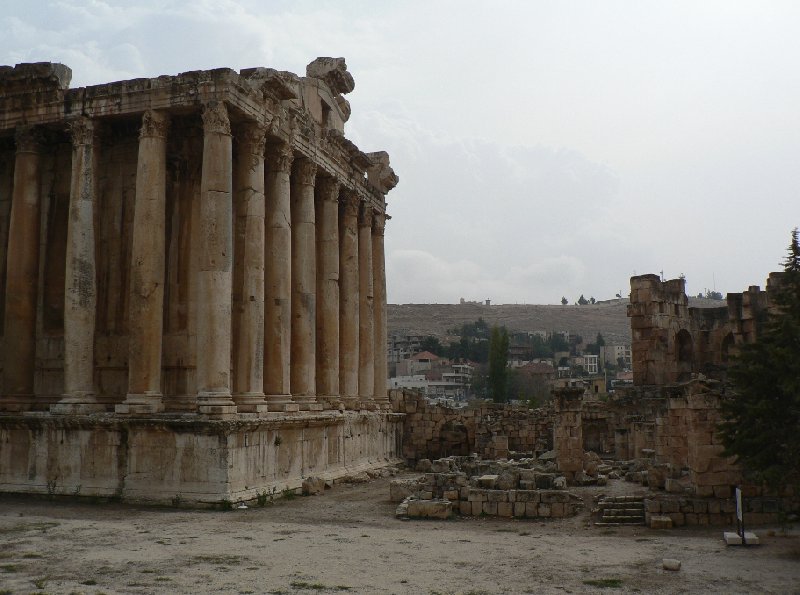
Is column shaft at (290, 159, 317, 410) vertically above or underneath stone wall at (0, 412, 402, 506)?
above

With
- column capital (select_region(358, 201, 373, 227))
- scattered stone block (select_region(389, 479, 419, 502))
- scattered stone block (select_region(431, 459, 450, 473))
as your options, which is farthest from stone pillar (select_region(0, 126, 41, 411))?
column capital (select_region(358, 201, 373, 227))

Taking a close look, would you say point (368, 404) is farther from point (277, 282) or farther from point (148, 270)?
point (148, 270)

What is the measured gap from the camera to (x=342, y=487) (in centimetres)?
2277

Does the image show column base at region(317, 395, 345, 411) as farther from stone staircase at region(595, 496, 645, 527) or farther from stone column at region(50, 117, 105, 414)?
stone staircase at region(595, 496, 645, 527)

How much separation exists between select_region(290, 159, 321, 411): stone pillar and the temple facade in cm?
6

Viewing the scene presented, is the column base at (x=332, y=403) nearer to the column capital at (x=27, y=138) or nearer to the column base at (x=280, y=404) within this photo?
the column base at (x=280, y=404)

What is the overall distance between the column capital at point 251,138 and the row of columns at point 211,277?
0.09 ft

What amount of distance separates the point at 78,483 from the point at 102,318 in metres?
4.66

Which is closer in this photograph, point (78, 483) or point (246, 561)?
point (246, 561)

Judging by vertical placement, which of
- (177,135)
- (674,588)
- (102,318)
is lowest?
(674,588)

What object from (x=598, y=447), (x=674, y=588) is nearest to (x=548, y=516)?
(x=674, y=588)

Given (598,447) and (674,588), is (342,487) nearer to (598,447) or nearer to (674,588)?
(674,588)

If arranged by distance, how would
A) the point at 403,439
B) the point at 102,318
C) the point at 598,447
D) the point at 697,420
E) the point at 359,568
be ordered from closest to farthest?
1. the point at 359,568
2. the point at 697,420
3. the point at 102,318
4. the point at 403,439
5. the point at 598,447

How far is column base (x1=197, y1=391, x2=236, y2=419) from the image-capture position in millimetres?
17578
